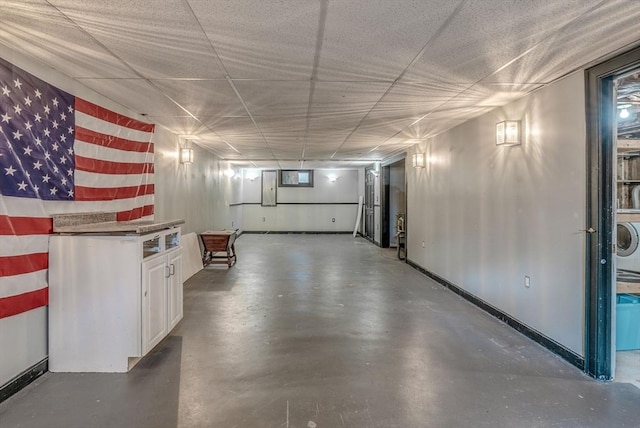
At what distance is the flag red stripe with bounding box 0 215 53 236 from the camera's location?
7.55ft

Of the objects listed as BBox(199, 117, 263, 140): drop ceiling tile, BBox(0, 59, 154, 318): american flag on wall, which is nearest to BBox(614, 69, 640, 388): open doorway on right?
BBox(199, 117, 263, 140): drop ceiling tile

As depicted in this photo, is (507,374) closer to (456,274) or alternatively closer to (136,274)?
(456,274)

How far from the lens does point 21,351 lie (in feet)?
8.00

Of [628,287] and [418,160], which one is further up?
[418,160]

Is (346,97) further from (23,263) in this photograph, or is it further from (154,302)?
(23,263)

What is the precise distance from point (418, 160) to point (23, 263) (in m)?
5.52

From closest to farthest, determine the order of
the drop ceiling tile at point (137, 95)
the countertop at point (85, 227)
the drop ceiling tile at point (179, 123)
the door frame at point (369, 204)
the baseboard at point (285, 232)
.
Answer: the countertop at point (85, 227)
the drop ceiling tile at point (137, 95)
the drop ceiling tile at point (179, 123)
the door frame at point (369, 204)
the baseboard at point (285, 232)

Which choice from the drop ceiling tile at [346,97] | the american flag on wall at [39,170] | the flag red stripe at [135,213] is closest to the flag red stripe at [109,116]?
the american flag on wall at [39,170]

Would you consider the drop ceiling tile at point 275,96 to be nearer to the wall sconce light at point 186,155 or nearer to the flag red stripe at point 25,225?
the flag red stripe at point 25,225

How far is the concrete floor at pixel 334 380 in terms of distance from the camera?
2115 millimetres

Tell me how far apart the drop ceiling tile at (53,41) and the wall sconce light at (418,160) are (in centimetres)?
464

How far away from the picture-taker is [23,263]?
95.6 inches

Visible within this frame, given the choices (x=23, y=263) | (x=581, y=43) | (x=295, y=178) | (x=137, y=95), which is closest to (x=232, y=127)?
(x=137, y=95)

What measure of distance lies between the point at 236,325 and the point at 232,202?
Result: 733 centimetres
